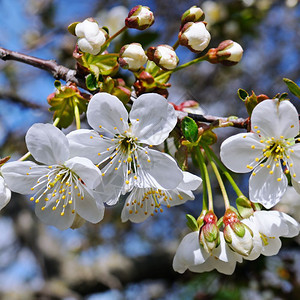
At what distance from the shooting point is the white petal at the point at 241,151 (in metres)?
0.92

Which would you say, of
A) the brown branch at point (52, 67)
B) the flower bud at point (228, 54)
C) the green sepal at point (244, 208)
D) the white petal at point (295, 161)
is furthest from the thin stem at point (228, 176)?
the brown branch at point (52, 67)

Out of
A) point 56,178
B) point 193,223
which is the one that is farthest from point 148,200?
point 56,178

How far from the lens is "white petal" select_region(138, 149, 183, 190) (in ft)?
2.97

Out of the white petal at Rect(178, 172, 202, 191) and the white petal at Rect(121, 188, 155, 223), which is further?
the white petal at Rect(121, 188, 155, 223)

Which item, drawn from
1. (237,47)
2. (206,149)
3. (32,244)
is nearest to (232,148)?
(206,149)

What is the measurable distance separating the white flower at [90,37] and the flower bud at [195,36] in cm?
21

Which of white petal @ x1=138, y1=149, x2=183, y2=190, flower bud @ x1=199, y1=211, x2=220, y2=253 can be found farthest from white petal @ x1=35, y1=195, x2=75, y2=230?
flower bud @ x1=199, y1=211, x2=220, y2=253

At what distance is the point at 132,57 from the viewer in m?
0.95

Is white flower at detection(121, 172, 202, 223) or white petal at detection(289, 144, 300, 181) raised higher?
white petal at detection(289, 144, 300, 181)

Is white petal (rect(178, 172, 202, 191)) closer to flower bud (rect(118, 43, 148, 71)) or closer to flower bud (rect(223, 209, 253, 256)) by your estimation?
flower bud (rect(223, 209, 253, 256))

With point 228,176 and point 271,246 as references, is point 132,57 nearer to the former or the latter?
point 228,176

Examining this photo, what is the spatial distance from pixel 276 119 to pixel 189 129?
0.19 m

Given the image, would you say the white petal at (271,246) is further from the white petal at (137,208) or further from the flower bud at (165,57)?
the flower bud at (165,57)

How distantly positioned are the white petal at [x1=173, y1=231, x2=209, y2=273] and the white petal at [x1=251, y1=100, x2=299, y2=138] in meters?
0.29
